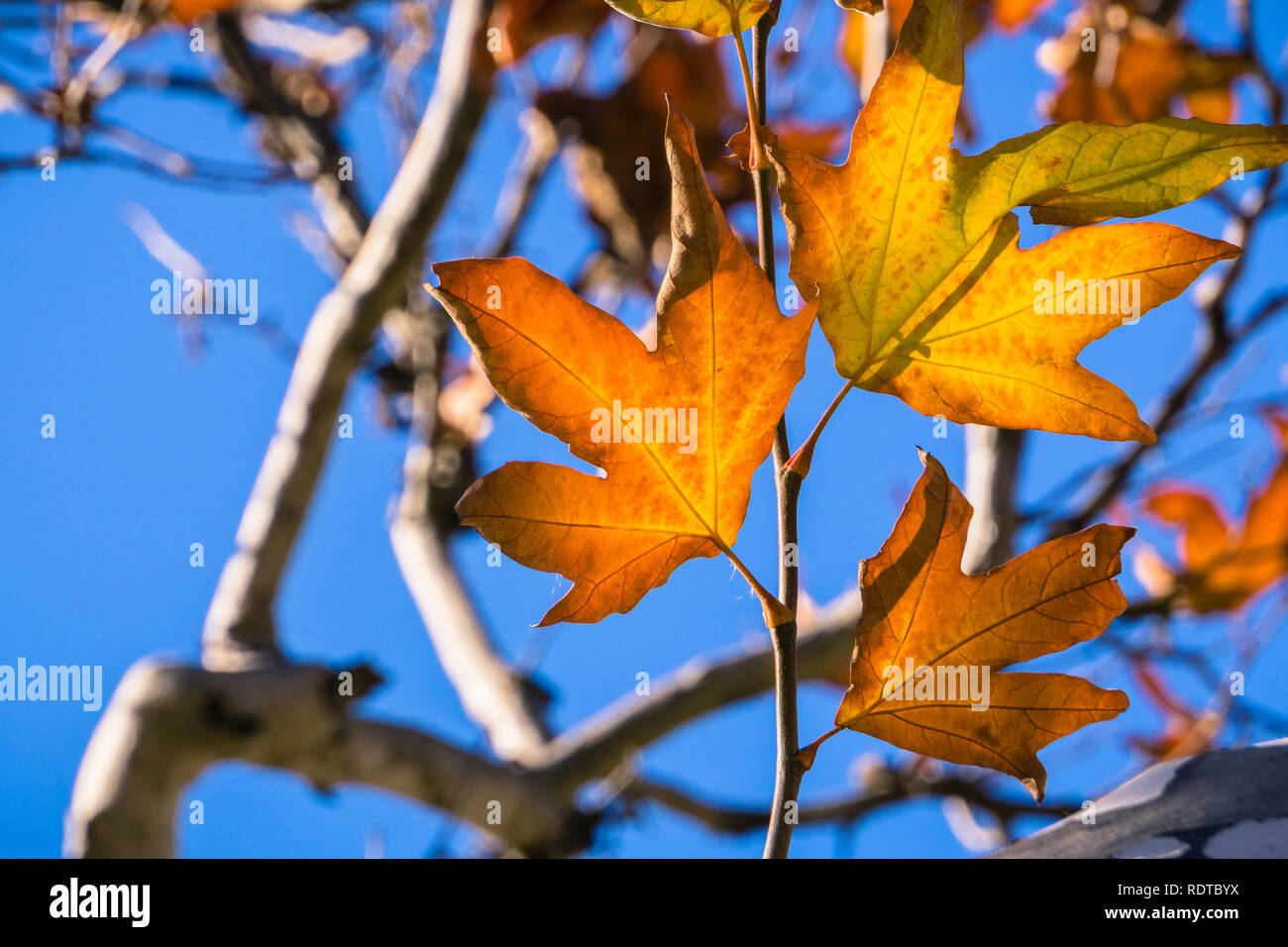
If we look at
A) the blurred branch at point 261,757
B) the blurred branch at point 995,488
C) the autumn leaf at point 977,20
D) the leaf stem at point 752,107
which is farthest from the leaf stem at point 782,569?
the autumn leaf at point 977,20

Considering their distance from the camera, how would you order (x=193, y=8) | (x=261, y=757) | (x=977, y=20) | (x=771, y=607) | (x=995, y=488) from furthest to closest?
(x=977, y=20), (x=193, y=8), (x=995, y=488), (x=261, y=757), (x=771, y=607)

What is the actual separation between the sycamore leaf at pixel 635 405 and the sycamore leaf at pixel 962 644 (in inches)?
2.0

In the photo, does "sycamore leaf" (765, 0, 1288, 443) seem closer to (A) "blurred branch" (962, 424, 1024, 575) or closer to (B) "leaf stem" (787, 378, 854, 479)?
(B) "leaf stem" (787, 378, 854, 479)

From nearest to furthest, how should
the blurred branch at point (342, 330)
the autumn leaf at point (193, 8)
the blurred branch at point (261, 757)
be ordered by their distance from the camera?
the blurred branch at point (261, 757), the blurred branch at point (342, 330), the autumn leaf at point (193, 8)

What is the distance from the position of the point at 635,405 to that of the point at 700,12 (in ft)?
0.38

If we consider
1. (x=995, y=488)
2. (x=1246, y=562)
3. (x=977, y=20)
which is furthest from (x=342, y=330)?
(x=1246, y=562)

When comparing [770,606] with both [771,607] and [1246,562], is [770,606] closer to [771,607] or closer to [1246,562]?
[771,607]

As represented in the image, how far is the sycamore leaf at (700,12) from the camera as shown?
245 mm

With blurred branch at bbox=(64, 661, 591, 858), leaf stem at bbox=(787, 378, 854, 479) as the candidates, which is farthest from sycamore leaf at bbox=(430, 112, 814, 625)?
blurred branch at bbox=(64, 661, 591, 858)

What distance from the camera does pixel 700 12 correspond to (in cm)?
25

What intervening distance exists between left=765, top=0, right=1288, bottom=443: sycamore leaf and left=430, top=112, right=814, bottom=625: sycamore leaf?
0.08 feet

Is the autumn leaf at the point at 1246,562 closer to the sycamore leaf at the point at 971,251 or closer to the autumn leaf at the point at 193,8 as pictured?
the sycamore leaf at the point at 971,251

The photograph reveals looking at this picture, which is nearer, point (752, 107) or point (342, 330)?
point (752, 107)

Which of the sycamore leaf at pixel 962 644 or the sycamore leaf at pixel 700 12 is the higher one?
the sycamore leaf at pixel 700 12
